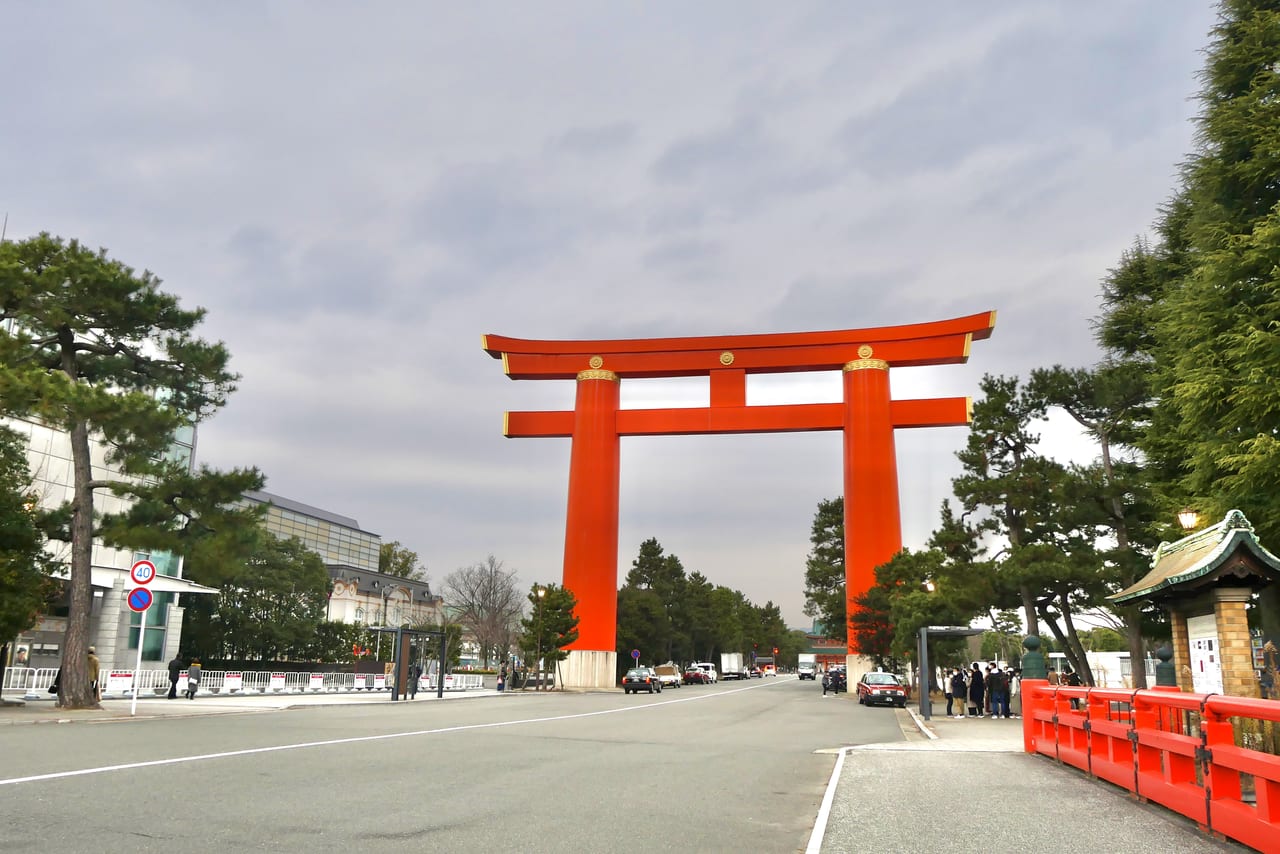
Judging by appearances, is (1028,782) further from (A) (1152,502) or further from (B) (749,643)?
(B) (749,643)

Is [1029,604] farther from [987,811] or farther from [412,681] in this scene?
[987,811]

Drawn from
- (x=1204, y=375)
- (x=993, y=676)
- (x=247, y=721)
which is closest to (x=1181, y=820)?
(x=1204, y=375)

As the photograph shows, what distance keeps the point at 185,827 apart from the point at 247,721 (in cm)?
1327

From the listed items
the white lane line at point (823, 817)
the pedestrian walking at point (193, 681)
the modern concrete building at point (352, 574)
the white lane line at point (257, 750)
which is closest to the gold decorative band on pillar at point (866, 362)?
the white lane line at point (257, 750)

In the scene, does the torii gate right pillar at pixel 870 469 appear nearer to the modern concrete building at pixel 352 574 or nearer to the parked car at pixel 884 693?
the parked car at pixel 884 693

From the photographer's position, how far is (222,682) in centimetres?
3369

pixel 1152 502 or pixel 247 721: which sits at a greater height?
pixel 1152 502

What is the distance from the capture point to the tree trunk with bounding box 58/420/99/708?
20.3m

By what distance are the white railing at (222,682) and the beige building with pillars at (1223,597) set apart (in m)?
19.5

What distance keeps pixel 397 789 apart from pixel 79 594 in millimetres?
16003

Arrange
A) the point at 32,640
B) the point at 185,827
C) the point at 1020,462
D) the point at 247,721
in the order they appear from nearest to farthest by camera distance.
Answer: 1. the point at 185,827
2. the point at 247,721
3. the point at 1020,462
4. the point at 32,640

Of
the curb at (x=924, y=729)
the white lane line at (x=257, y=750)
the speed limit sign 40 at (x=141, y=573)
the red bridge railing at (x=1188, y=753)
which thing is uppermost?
the speed limit sign 40 at (x=141, y=573)

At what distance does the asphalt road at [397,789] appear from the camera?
6.53 meters

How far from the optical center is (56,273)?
20.3 metres
